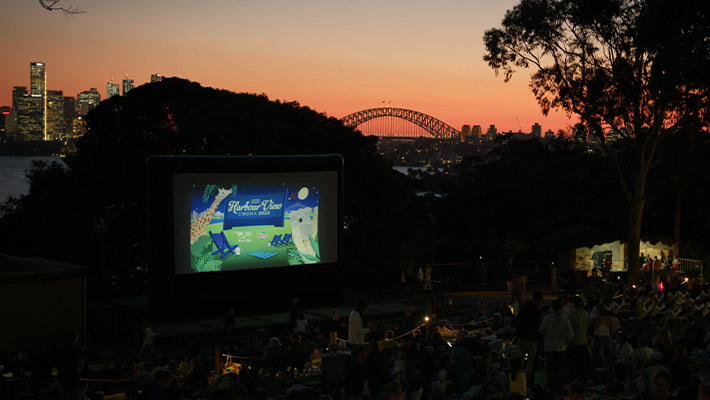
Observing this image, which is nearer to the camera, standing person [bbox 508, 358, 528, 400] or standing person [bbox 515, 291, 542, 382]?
standing person [bbox 508, 358, 528, 400]

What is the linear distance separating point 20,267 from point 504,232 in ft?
97.9

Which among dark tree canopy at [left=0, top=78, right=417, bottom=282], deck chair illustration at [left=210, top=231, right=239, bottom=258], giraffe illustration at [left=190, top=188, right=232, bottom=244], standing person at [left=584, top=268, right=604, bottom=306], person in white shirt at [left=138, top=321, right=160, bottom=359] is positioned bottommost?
person in white shirt at [left=138, top=321, right=160, bottom=359]

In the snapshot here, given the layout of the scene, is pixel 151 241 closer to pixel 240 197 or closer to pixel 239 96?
pixel 240 197

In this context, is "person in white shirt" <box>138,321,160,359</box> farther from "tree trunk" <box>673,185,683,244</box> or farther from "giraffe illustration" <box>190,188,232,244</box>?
"tree trunk" <box>673,185,683,244</box>

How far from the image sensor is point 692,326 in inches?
401

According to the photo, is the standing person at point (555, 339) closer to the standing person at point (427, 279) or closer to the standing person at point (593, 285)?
the standing person at point (593, 285)

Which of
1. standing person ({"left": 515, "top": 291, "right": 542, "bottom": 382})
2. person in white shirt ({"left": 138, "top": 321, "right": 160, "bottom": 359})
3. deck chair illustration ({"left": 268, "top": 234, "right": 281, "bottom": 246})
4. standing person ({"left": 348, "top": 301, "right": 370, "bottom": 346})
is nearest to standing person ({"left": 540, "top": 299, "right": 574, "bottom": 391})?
standing person ({"left": 515, "top": 291, "right": 542, "bottom": 382})

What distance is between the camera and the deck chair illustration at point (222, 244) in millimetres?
15641

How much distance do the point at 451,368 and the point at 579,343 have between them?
5.48ft

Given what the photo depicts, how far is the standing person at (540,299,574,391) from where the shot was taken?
835cm

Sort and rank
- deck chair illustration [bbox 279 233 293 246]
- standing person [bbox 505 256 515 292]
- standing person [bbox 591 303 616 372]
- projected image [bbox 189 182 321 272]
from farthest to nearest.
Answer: standing person [bbox 505 256 515 292] → deck chair illustration [bbox 279 233 293 246] → projected image [bbox 189 182 321 272] → standing person [bbox 591 303 616 372]

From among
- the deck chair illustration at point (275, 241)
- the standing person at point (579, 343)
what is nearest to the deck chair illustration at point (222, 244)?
the deck chair illustration at point (275, 241)

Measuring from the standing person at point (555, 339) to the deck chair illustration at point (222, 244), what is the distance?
8.76 m

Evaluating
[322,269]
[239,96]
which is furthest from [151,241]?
[239,96]
